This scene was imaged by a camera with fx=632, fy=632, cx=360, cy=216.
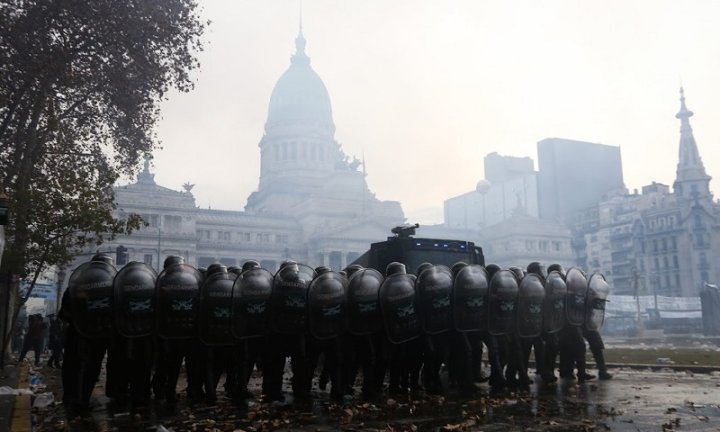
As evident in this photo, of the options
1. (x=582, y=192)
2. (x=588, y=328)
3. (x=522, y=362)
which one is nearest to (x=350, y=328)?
(x=522, y=362)

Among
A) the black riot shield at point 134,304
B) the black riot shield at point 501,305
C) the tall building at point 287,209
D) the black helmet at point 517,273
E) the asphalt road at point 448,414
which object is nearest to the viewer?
the asphalt road at point 448,414

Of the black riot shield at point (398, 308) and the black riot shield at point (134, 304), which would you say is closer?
the black riot shield at point (134, 304)

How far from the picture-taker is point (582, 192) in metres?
130

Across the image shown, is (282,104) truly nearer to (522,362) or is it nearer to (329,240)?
(329,240)

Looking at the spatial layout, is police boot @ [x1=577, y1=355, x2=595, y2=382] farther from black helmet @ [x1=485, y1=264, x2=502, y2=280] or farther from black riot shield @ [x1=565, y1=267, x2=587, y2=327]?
black helmet @ [x1=485, y1=264, x2=502, y2=280]

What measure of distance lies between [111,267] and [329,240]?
7645 centimetres

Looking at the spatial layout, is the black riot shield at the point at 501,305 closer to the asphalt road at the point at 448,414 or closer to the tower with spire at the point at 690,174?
the asphalt road at the point at 448,414

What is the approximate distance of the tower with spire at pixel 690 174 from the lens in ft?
315

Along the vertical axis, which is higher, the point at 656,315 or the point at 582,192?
the point at 582,192

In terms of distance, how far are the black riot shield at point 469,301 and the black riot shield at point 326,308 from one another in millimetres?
2118

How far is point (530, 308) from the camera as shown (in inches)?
484

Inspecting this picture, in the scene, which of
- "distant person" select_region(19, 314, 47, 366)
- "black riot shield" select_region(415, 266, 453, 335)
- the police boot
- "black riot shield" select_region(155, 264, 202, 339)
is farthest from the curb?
"distant person" select_region(19, 314, 47, 366)

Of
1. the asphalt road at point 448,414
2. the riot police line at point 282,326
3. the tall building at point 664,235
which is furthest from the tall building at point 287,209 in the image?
the asphalt road at point 448,414

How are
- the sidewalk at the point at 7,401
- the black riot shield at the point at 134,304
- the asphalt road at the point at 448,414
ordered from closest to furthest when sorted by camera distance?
the asphalt road at the point at 448,414 < the sidewalk at the point at 7,401 < the black riot shield at the point at 134,304
